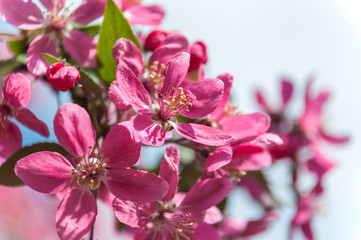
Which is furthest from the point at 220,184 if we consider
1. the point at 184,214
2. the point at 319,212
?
the point at 319,212

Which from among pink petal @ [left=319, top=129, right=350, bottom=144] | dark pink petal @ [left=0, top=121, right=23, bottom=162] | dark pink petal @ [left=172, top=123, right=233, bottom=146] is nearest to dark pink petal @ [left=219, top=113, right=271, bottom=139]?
dark pink petal @ [left=172, top=123, right=233, bottom=146]

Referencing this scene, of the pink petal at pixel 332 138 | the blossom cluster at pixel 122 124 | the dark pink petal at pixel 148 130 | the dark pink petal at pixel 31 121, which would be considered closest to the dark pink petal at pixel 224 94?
the blossom cluster at pixel 122 124

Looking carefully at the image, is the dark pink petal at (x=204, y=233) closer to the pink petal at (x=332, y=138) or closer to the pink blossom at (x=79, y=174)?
the pink blossom at (x=79, y=174)

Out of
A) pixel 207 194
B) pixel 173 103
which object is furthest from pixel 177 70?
pixel 207 194

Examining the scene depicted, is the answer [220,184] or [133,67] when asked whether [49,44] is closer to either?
[133,67]

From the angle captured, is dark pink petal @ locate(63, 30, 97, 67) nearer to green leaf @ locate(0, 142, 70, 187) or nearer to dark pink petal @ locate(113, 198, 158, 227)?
green leaf @ locate(0, 142, 70, 187)
